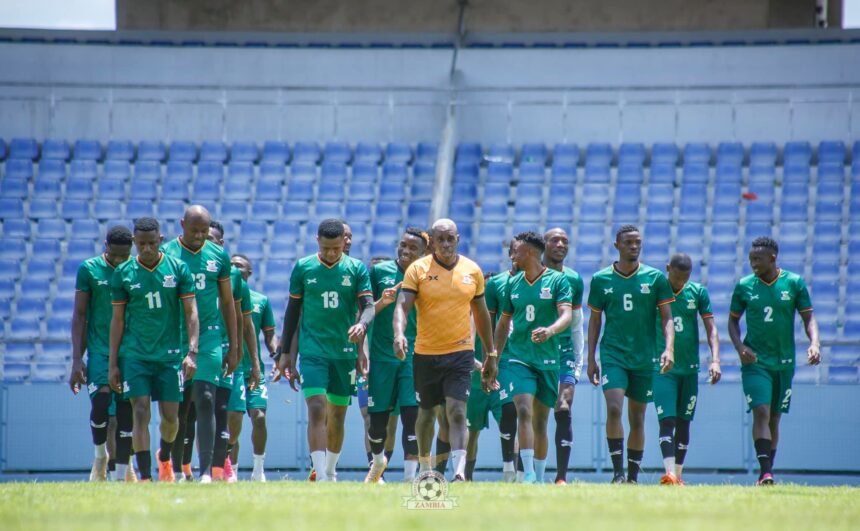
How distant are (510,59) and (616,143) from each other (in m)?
2.95

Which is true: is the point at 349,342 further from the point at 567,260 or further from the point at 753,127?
the point at 753,127

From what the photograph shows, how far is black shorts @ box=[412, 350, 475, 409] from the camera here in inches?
470

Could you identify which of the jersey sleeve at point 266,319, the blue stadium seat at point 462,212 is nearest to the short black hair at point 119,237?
the jersey sleeve at point 266,319

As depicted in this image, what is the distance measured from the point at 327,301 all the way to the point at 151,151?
51.2 feet

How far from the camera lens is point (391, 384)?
45.5 feet

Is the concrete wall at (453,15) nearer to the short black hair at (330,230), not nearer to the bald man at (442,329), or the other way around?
the short black hair at (330,230)

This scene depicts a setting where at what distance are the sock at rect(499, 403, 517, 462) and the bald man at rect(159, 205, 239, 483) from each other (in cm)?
305

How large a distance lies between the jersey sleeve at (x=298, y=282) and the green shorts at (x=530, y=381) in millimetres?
2144

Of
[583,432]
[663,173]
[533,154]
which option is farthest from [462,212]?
[583,432]

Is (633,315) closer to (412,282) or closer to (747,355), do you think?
(747,355)

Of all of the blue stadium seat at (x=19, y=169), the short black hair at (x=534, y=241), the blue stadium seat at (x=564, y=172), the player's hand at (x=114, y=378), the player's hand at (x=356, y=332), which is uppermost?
the blue stadium seat at (x=564, y=172)

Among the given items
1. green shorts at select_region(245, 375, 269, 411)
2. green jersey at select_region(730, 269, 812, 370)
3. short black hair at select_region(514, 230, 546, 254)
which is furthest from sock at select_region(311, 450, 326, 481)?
green jersey at select_region(730, 269, 812, 370)

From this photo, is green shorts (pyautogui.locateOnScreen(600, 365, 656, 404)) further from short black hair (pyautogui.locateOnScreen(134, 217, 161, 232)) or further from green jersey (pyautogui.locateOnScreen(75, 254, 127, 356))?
green jersey (pyautogui.locateOnScreen(75, 254, 127, 356))

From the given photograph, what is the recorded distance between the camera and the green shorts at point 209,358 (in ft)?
40.9
